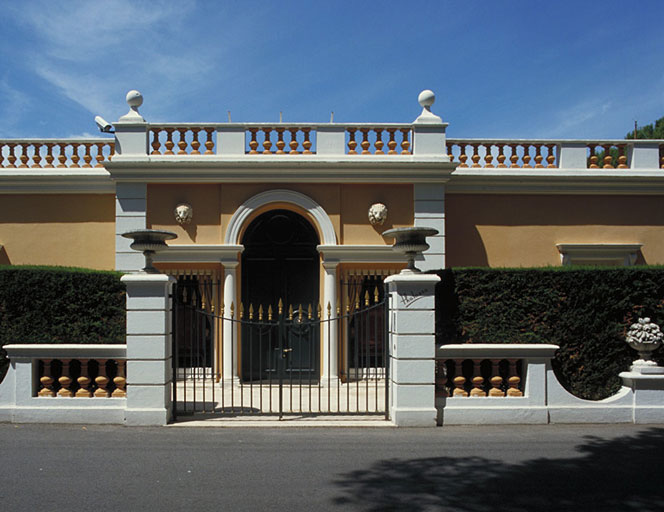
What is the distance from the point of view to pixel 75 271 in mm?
8289

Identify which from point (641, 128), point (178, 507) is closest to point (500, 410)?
point (178, 507)

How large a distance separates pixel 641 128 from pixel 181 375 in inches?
1340

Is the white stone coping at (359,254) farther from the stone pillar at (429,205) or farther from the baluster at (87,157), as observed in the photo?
the baluster at (87,157)

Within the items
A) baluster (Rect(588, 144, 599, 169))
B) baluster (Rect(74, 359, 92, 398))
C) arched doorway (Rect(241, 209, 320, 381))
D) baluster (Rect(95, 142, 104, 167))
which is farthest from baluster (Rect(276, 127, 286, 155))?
baluster (Rect(588, 144, 599, 169))

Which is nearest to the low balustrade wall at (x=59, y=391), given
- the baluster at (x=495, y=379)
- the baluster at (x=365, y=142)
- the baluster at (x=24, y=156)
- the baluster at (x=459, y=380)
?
the baluster at (x=459, y=380)

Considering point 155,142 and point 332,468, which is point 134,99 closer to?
point 155,142

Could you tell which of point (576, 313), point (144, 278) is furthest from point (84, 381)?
point (576, 313)

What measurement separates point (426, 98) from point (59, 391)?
8.91 metres

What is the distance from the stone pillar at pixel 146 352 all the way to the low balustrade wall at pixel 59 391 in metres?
0.26

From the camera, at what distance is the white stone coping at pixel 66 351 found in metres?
7.62

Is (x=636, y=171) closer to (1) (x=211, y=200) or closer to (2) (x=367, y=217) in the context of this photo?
(2) (x=367, y=217)

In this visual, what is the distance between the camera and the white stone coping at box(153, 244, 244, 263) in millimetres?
11047

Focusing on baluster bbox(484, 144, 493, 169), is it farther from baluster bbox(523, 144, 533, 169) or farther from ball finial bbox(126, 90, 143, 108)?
ball finial bbox(126, 90, 143, 108)

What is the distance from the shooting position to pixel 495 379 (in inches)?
307
